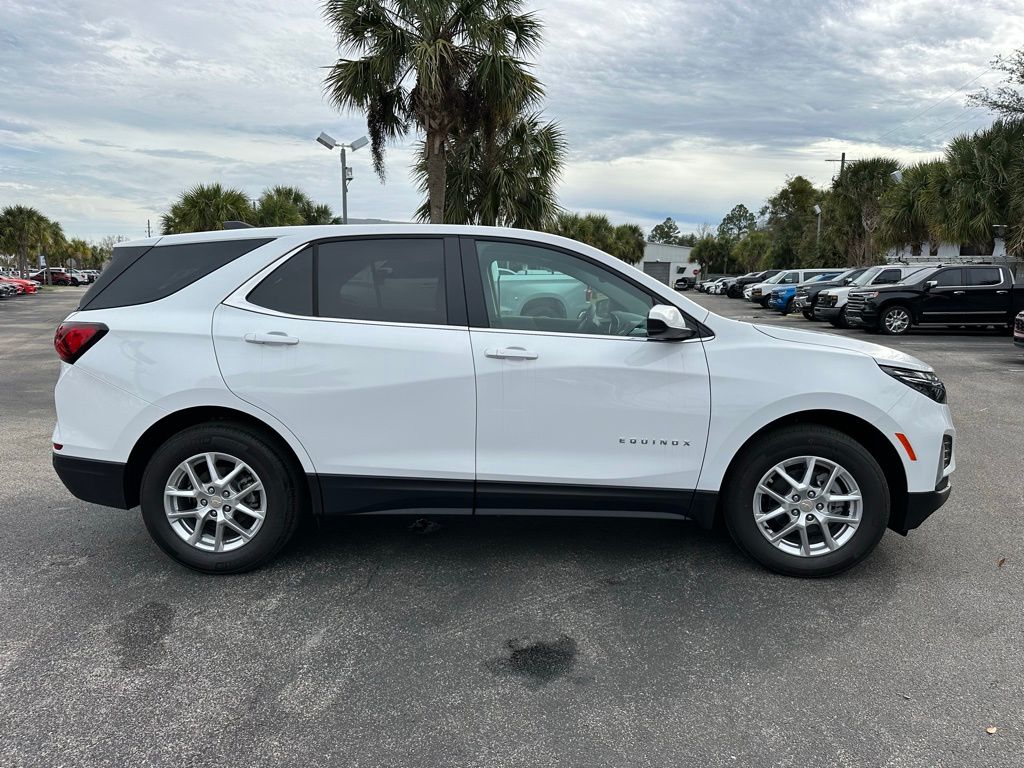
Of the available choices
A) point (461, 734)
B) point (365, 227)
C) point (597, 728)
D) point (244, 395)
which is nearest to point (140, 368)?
point (244, 395)

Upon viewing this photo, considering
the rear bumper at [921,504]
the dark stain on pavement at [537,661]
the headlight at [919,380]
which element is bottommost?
the dark stain on pavement at [537,661]

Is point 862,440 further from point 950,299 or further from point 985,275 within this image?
point 985,275

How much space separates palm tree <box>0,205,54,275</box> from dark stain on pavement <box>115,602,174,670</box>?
61.7 m

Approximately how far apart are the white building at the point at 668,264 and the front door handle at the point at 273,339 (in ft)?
228

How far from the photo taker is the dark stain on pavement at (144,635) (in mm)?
2988

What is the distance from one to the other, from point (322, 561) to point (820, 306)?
20.1 meters

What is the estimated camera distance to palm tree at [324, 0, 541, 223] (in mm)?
14992

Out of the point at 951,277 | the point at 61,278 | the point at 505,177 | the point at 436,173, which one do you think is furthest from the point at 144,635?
the point at 61,278

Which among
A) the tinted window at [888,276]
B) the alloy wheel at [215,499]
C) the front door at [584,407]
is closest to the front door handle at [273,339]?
the alloy wheel at [215,499]

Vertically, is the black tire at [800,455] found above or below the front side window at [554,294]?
below

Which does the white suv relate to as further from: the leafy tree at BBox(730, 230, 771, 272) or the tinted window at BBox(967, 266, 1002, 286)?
the leafy tree at BBox(730, 230, 771, 272)

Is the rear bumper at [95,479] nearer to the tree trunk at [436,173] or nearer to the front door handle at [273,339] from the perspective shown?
the front door handle at [273,339]

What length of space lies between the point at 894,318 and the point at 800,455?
1624cm

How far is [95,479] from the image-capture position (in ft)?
12.3
